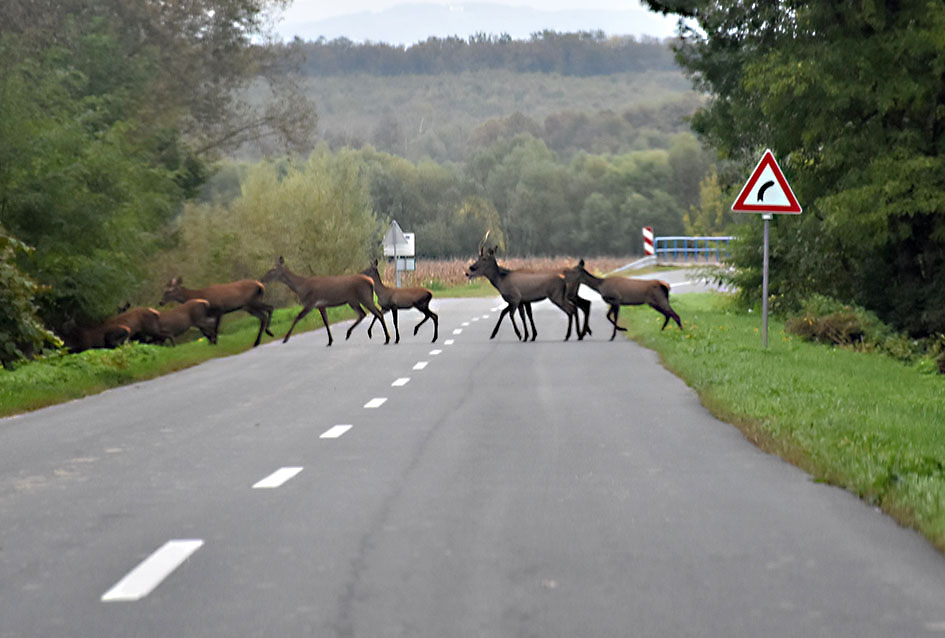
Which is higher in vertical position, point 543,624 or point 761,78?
point 761,78

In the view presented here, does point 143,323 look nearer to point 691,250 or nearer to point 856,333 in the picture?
point 856,333

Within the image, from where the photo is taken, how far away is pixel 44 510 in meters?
7.78

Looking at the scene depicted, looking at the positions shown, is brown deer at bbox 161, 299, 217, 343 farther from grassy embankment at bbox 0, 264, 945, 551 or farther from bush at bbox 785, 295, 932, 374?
bush at bbox 785, 295, 932, 374

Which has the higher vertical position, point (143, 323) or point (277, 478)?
point (277, 478)

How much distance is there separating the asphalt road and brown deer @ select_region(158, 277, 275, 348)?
13.7 metres

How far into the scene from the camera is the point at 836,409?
11.9m

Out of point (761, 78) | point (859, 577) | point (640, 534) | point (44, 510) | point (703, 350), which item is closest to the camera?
point (859, 577)

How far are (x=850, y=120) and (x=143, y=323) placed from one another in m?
14.7

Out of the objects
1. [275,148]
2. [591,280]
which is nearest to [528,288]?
[591,280]

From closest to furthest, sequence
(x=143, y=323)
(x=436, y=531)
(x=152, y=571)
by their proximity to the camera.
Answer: (x=152, y=571) → (x=436, y=531) → (x=143, y=323)

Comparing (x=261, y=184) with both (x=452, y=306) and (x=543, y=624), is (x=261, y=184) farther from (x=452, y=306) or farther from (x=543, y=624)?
(x=543, y=624)

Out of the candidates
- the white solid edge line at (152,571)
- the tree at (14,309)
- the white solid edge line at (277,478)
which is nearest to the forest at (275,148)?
the tree at (14,309)

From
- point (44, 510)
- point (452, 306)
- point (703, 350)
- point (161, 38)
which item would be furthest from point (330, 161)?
point (44, 510)

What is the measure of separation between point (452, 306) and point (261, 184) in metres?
12.7
